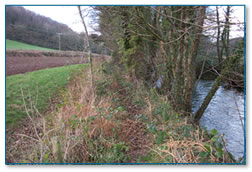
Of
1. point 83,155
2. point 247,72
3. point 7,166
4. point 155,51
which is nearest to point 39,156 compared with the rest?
point 7,166

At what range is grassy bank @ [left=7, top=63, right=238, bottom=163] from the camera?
170 centimetres

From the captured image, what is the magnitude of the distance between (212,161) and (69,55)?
2.57 meters

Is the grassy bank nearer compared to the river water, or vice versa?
the grassy bank

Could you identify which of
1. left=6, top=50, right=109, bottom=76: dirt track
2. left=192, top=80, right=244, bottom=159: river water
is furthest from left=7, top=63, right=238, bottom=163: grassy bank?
left=6, top=50, right=109, bottom=76: dirt track

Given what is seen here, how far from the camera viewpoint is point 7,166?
5.44 feet

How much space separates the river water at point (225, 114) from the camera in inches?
77.5

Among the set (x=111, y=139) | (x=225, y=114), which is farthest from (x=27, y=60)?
(x=225, y=114)

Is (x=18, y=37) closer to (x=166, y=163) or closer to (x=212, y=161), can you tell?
(x=166, y=163)

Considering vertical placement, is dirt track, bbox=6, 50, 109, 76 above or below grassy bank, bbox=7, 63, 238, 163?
above

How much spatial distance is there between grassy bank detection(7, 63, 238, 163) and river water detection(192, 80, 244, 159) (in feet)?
0.73

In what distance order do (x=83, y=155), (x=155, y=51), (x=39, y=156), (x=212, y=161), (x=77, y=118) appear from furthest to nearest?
1. (x=155, y=51)
2. (x=77, y=118)
3. (x=83, y=155)
4. (x=39, y=156)
5. (x=212, y=161)

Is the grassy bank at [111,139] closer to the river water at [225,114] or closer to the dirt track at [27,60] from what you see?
the river water at [225,114]

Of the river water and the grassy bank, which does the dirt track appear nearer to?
the grassy bank
